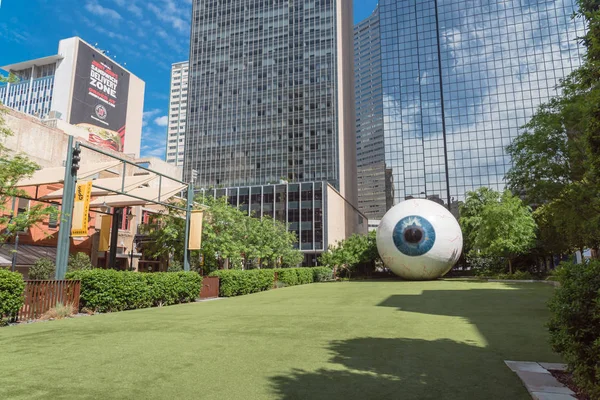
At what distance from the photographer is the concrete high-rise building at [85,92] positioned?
94.8 meters

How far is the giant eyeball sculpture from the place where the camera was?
1195 inches

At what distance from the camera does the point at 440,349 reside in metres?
6.86

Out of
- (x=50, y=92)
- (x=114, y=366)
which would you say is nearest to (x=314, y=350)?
(x=114, y=366)

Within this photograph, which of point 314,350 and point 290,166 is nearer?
point 314,350

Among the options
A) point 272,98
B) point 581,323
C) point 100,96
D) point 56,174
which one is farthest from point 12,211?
point 100,96

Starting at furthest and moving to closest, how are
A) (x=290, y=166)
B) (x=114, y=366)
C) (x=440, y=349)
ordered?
(x=290, y=166) < (x=440, y=349) < (x=114, y=366)

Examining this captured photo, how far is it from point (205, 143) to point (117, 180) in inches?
2766

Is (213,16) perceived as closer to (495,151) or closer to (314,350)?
(495,151)

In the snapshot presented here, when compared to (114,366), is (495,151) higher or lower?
higher

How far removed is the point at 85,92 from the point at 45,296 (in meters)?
101

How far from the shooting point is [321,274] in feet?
135

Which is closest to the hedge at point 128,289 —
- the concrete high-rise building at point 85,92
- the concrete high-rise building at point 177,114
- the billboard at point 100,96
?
the concrete high-rise building at point 85,92

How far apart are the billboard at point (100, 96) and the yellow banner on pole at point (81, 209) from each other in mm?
84454

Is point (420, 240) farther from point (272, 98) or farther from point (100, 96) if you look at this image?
point (100, 96)
